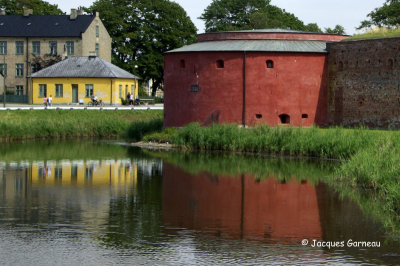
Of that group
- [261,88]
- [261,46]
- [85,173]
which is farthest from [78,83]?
[85,173]

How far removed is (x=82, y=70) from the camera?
4544 cm

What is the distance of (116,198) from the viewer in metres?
17.5

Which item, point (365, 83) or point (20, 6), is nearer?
point (365, 83)

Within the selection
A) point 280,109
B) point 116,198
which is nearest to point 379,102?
point 280,109

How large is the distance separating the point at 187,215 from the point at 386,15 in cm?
3871

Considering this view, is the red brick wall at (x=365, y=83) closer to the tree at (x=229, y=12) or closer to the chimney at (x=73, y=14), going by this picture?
the chimney at (x=73, y=14)

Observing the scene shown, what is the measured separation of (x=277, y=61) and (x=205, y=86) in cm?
275

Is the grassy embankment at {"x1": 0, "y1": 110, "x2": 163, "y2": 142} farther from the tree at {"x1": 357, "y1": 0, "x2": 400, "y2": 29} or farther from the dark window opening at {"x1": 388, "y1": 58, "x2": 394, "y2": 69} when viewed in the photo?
the tree at {"x1": 357, "y1": 0, "x2": 400, "y2": 29}

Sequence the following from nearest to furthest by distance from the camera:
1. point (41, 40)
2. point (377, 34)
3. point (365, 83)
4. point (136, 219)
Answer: point (136, 219) < point (365, 83) < point (377, 34) < point (41, 40)

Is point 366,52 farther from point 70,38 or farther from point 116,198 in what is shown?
point 70,38

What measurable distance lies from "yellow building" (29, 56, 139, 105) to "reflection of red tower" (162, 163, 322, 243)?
23800 mm

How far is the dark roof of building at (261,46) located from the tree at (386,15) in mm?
20565

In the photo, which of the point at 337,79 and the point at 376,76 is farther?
the point at 337,79

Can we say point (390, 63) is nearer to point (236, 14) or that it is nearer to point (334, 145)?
point (334, 145)
